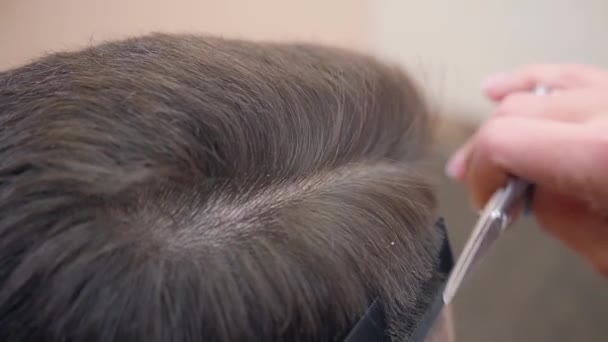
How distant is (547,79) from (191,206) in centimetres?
51

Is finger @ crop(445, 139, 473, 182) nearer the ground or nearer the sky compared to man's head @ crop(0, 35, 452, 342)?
nearer the ground

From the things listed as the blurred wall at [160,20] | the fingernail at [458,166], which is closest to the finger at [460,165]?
the fingernail at [458,166]

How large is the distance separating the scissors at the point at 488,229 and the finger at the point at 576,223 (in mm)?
53

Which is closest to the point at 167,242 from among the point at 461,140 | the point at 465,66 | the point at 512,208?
the point at 512,208

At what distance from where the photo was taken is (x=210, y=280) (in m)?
0.34

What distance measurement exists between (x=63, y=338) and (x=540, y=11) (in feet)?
3.47

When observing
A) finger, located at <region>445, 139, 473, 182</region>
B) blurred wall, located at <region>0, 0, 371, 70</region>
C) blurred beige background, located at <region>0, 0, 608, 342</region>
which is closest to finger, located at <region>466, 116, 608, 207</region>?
finger, located at <region>445, 139, 473, 182</region>

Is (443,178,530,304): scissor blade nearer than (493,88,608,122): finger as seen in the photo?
Yes

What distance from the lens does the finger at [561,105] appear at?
0.58 metres

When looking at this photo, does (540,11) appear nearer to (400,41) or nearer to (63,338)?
(400,41)

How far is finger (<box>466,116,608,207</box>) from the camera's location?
49 cm

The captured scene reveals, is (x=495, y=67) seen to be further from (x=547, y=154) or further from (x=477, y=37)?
(x=547, y=154)

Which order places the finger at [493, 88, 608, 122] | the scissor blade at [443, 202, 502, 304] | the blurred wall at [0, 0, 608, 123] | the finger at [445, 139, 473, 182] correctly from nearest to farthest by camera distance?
the scissor blade at [443, 202, 502, 304], the finger at [493, 88, 608, 122], the finger at [445, 139, 473, 182], the blurred wall at [0, 0, 608, 123]

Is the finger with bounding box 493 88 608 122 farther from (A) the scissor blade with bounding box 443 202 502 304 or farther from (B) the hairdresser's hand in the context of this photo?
(A) the scissor blade with bounding box 443 202 502 304
